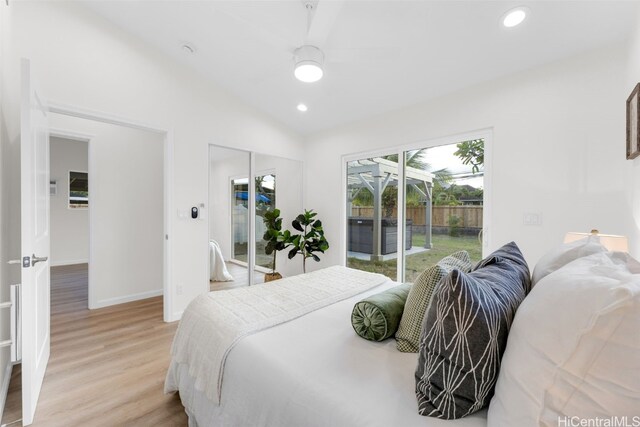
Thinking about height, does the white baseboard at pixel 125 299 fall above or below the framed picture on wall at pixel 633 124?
below

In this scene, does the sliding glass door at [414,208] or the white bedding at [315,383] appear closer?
the white bedding at [315,383]

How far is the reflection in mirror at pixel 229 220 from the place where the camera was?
3689 millimetres

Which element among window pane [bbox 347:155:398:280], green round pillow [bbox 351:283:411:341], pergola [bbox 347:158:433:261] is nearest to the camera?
green round pillow [bbox 351:283:411:341]

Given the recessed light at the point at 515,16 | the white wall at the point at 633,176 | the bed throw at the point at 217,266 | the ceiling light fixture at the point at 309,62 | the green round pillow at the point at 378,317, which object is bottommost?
the bed throw at the point at 217,266

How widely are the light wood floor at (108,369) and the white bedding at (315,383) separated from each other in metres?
0.56

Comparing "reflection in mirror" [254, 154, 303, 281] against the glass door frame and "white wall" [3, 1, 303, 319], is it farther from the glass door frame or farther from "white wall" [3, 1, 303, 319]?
the glass door frame

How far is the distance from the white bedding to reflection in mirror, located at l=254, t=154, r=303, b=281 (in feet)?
8.91

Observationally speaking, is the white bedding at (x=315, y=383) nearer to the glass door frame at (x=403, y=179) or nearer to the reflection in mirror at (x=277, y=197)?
the glass door frame at (x=403, y=179)

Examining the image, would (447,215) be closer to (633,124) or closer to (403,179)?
(403,179)

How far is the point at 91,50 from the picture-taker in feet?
8.69

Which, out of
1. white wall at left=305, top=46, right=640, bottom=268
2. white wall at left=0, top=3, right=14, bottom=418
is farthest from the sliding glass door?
white wall at left=0, top=3, right=14, bottom=418

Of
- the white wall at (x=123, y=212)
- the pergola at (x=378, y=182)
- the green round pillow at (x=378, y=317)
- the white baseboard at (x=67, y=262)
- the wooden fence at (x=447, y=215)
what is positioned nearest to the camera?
the green round pillow at (x=378, y=317)

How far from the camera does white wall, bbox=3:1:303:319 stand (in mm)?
2375

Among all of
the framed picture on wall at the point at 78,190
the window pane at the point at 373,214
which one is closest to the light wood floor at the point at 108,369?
the window pane at the point at 373,214
